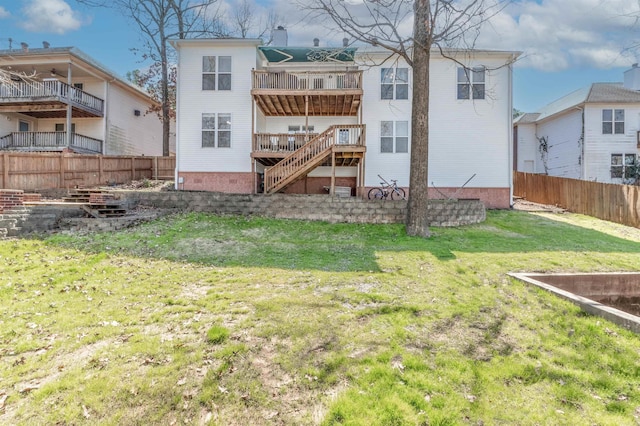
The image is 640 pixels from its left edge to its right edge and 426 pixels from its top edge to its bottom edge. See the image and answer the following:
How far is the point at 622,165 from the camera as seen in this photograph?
67.7 feet

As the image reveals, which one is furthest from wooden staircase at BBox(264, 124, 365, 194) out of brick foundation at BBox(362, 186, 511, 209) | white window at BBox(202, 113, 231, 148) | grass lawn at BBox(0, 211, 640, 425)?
grass lawn at BBox(0, 211, 640, 425)

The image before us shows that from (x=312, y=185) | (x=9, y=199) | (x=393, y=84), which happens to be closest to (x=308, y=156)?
(x=312, y=185)

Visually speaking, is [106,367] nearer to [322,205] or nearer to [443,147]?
[322,205]

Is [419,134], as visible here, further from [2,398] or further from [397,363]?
[2,398]

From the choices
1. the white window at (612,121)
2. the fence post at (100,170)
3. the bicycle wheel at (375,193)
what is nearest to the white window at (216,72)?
the fence post at (100,170)

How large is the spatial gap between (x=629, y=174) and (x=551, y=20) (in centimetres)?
1520

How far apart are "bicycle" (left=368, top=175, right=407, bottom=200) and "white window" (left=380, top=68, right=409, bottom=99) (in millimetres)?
3944

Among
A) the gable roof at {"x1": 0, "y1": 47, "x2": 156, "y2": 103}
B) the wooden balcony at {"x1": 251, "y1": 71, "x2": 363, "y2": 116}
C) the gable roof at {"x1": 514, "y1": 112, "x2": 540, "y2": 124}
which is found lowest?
the wooden balcony at {"x1": 251, "y1": 71, "x2": 363, "y2": 116}

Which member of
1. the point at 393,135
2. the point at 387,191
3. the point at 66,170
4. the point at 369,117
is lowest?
the point at 387,191

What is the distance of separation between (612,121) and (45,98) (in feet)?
110

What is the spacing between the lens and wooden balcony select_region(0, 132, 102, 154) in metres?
19.8

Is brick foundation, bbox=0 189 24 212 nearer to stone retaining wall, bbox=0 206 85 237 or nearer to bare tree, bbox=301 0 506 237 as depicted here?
stone retaining wall, bbox=0 206 85 237

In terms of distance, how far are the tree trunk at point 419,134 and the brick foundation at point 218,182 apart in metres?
8.32

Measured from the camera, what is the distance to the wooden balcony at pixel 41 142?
19.8 metres
